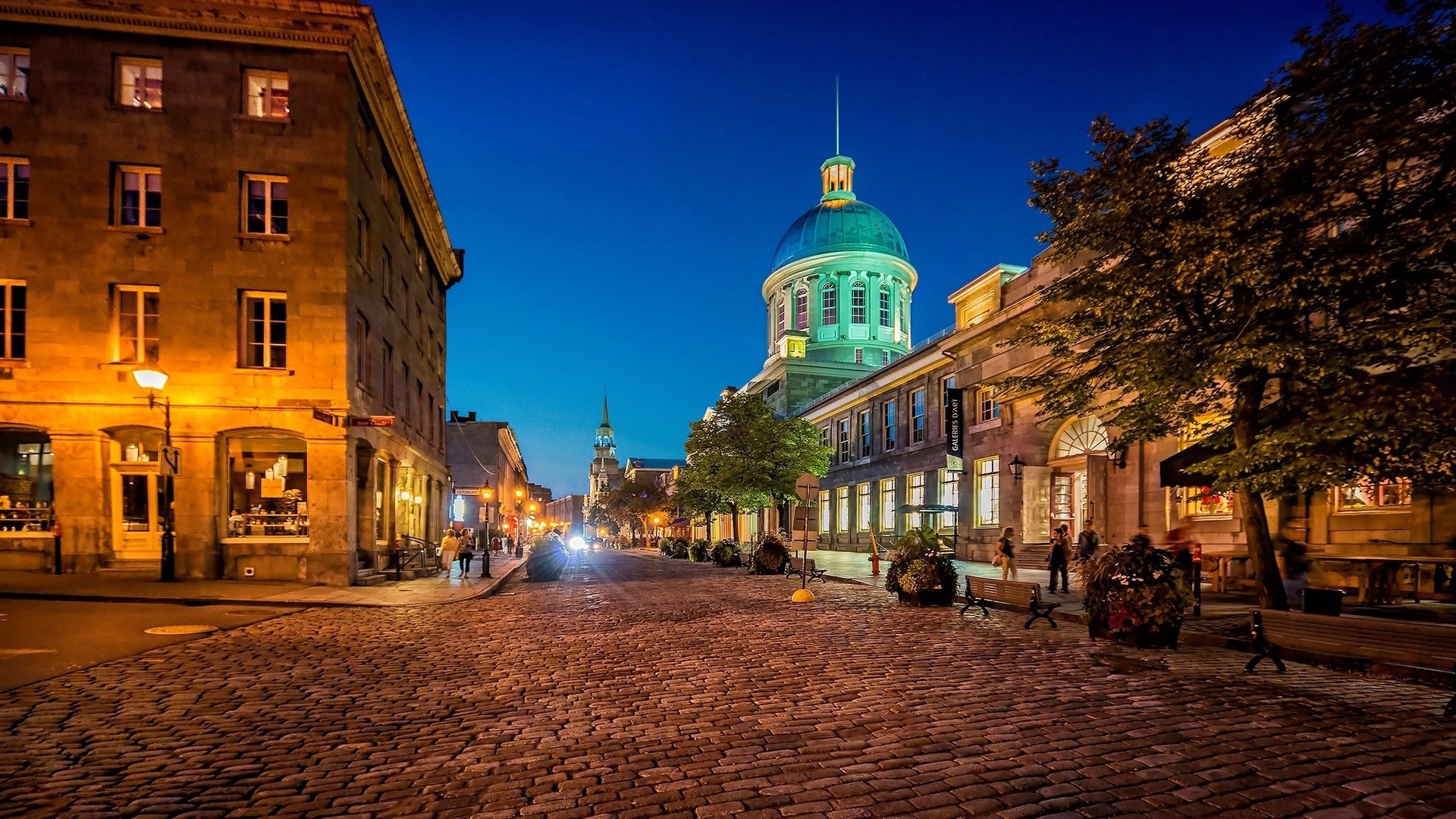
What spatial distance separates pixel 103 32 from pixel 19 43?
6.93 feet

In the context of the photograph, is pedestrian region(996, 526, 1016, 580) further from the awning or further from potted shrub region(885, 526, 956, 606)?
the awning

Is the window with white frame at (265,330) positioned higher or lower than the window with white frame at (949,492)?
higher

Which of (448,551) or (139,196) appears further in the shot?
(448,551)

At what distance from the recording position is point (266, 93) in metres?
19.1

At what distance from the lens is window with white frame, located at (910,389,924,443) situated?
3747 centimetres

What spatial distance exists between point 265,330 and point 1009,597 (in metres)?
18.5

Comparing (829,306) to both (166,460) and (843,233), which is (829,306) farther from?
(166,460)

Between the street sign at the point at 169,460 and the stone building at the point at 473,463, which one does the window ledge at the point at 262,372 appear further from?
the stone building at the point at 473,463

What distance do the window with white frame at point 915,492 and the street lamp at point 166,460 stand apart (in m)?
30.0

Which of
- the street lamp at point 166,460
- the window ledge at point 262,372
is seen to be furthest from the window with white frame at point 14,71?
the window ledge at point 262,372

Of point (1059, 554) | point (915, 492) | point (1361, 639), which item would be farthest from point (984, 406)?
point (1361, 639)

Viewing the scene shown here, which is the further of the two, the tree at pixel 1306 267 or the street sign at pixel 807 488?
the street sign at pixel 807 488

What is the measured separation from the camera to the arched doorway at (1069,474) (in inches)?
1039

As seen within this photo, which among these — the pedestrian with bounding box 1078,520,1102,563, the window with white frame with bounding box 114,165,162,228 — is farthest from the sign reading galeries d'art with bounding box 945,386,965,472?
the window with white frame with bounding box 114,165,162,228
